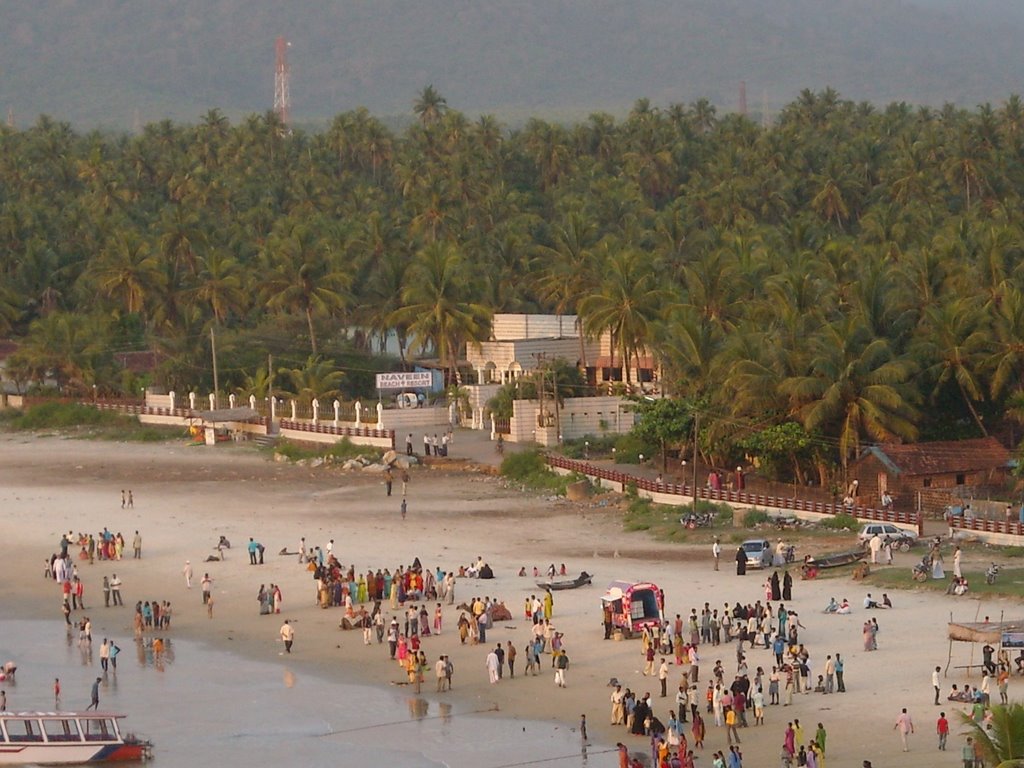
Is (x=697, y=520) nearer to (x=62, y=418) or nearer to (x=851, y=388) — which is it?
(x=851, y=388)

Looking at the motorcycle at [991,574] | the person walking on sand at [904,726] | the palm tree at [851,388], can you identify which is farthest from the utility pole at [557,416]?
the person walking on sand at [904,726]

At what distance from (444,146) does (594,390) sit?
204ft

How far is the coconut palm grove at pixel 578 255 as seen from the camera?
194 ft

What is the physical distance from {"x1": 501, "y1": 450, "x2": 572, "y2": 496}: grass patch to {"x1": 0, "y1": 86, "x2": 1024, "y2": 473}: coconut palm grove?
15.0ft

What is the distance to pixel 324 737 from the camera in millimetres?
35281

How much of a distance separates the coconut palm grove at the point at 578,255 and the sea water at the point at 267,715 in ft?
70.6

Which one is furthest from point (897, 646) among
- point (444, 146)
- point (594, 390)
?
point (444, 146)

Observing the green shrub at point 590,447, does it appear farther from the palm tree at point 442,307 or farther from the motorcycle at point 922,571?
the motorcycle at point 922,571

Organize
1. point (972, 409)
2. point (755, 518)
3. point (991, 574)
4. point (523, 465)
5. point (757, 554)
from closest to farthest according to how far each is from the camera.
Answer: point (991, 574), point (757, 554), point (755, 518), point (972, 409), point (523, 465)

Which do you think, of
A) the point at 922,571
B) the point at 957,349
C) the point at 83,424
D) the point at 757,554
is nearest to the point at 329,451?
the point at 83,424

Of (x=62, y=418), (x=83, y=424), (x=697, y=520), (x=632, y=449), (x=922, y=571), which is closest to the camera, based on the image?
(x=922, y=571)

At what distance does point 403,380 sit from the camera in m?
76.2

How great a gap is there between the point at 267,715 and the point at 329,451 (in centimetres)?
3346

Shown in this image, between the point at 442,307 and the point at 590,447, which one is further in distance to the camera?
the point at 442,307
